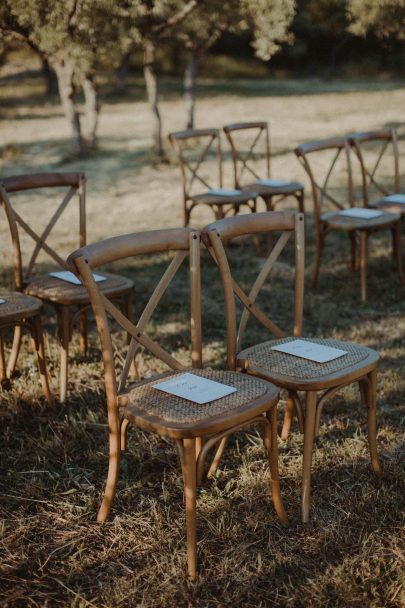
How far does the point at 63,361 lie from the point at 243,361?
4.95 feet

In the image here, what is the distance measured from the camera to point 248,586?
2807 millimetres

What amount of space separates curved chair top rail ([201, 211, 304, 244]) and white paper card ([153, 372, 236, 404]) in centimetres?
59

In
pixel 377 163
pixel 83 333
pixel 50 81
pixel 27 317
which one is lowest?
A: pixel 83 333

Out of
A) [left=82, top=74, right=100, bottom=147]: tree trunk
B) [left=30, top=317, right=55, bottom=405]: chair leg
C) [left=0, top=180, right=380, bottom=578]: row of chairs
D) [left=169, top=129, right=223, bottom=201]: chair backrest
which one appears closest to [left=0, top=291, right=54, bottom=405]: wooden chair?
[left=30, top=317, right=55, bottom=405]: chair leg

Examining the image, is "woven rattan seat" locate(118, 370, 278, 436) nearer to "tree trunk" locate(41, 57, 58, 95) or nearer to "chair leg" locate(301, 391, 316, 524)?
"chair leg" locate(301, 391, 316, 524)

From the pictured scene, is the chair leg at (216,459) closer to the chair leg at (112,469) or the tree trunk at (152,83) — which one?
the chair leg at (112,469)

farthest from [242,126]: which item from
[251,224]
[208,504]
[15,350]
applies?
[208,504]

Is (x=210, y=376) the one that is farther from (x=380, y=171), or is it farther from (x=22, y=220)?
(x=380, y=171)

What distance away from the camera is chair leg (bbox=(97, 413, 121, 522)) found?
9.90ft

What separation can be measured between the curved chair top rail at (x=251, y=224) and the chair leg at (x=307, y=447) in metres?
0.76

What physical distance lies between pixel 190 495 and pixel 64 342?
1.87 metres

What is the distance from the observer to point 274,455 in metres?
3.07

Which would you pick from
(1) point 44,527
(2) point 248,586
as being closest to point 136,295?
(1) point 44,527

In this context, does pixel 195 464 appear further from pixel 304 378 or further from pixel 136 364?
pixel 136 364
